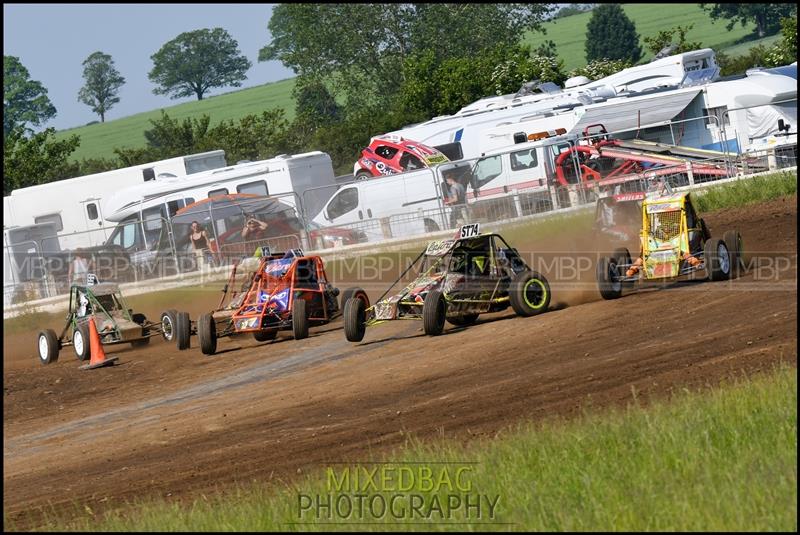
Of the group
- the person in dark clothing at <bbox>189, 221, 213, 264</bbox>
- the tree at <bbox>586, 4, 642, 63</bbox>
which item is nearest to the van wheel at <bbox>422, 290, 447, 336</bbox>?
the person in dark clothing at <bbox>189, 221, 213, 264</bbox>

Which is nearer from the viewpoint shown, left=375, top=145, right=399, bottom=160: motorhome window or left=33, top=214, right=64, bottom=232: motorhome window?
left=375, top=145, right=399, bottom=160: motorhome window

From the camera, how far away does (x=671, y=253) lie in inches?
580

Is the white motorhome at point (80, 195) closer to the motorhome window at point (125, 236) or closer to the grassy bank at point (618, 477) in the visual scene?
the motorhome window at point (125, 236)

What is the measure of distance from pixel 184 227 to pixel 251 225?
167 centimetres

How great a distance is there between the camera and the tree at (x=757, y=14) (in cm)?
7375

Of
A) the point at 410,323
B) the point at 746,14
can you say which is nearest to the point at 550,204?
the point at 410,323

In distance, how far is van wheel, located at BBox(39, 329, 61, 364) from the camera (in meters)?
19.0

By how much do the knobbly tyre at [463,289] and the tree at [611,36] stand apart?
71.7 metres

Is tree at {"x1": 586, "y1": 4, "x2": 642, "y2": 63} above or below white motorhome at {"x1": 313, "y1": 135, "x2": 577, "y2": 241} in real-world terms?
above

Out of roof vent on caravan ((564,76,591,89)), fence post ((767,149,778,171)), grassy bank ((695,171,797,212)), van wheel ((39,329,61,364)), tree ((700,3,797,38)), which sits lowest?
van wheel ((39,329,61,364))

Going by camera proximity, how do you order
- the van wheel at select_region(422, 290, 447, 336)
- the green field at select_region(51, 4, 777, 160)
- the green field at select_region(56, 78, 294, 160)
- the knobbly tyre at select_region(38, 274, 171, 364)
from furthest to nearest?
the green field at select_region(56, 78, 294, 160) < the green field at select_region(51, 4, 777, 160) < the knobbly tyre at select_region(38, 274, 171, 364) < the van wheel at select_region(422, 290, 447, 336)

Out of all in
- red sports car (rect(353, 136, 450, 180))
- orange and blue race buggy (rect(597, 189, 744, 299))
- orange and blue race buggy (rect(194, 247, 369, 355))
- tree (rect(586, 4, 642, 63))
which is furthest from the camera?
tree (rect(586, 4, 642, 63))

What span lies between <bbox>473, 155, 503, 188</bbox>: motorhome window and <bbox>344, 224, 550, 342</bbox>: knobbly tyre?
8.65m

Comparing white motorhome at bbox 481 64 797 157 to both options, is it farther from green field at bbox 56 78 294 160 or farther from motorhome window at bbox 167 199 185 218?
green field at bbox 56 78 294 160
